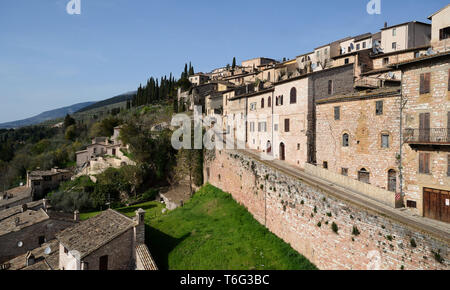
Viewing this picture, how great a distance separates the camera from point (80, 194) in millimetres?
39156

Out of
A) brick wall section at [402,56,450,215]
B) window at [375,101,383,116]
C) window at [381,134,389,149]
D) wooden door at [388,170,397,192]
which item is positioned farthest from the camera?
window at [375,101,383,116]

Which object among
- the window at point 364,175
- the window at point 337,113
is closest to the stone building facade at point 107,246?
the window at point 364,175

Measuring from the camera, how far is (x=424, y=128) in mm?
→ 15938

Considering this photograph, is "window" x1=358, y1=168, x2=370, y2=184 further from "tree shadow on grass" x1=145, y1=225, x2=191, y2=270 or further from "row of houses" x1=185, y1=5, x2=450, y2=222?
"tree shadow on grass" x1=145, y1=225, x2=191, y2=270

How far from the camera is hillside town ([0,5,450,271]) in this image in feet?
50.4

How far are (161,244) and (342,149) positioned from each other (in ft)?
52.3

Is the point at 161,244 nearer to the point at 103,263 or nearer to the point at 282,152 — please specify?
the point at 103,263

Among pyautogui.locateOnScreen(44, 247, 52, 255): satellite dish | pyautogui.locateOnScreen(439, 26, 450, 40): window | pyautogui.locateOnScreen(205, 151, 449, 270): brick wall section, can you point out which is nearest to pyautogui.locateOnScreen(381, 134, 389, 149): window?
pyautogui.locateOnScreen(205, 151, 449, 270): brick wall section

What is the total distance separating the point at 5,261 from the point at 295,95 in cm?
2906

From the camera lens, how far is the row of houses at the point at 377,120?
50.4ft

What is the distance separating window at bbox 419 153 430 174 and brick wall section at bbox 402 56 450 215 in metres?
0.18

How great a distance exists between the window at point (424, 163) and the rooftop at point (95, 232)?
61.2 ft

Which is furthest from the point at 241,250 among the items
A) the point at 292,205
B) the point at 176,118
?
the point at 176,118
